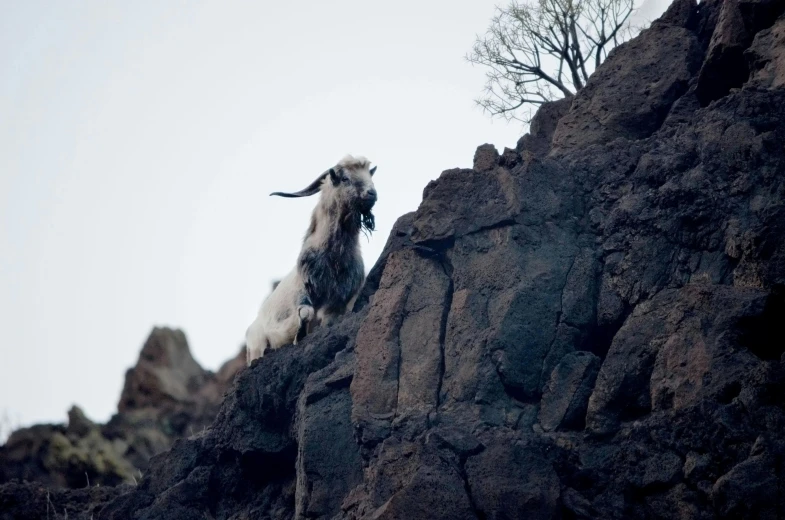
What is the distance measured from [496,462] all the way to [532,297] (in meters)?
1.71

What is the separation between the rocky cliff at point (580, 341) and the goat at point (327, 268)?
3.95 feet

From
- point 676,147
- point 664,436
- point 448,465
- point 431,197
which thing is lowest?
point 664,436

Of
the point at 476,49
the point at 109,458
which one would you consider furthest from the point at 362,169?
the point at 109,458

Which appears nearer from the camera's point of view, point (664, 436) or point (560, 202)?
point (664, 436)

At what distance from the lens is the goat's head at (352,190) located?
12.7 metres

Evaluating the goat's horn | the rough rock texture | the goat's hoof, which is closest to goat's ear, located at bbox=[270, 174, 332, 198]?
the goat's horn

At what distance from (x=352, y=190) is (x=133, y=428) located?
12.0m

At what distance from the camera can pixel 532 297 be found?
8602mm

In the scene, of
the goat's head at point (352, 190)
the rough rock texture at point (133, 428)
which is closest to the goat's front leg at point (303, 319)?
the goat's head at point (352, 190)

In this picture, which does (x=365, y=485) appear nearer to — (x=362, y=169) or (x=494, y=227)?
(x=494, y=227)

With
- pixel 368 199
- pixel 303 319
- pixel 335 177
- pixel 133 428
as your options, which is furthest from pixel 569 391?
pixel 133 428

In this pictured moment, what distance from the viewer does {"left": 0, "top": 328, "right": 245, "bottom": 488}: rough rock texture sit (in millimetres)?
19156

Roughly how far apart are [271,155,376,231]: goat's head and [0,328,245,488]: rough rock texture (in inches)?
210

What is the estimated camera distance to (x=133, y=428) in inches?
884
